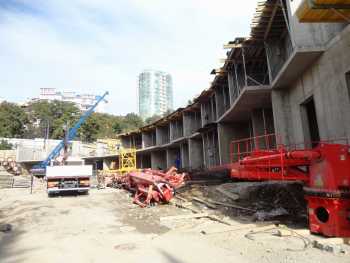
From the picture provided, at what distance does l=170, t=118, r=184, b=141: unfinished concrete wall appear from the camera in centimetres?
3788

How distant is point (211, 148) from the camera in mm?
26750

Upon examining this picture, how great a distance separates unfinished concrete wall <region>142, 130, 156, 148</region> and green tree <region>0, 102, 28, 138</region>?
50.9m

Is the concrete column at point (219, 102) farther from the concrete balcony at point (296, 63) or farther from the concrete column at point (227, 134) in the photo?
the concrete balcony at point (296, 63)

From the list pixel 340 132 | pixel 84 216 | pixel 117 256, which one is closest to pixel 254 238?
pixel 117 256

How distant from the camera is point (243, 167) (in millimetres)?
9117

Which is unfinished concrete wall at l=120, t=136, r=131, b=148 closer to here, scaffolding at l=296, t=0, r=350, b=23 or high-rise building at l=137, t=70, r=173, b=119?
scaffolding at l=296, t=0, r=350, b=23

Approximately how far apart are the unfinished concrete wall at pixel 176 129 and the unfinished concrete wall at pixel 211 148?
9720mm

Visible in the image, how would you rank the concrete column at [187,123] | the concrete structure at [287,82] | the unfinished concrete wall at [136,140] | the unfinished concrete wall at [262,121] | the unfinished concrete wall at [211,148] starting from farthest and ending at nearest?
the unfinished concrete wall at [136,140] < the concrete column at [187,123] < the unfinished concrete wall at [211,148] < the unfinished concrete wall at [262,121] < the concrete structure at [287,82]

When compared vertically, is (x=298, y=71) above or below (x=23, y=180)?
above

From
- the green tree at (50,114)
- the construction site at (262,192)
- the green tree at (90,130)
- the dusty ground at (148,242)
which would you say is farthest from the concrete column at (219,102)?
the green tree at (50,114)

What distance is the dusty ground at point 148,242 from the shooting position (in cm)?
573

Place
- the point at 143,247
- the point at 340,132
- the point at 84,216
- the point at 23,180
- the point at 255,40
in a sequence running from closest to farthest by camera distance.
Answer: the point at 143,247 → the point at 340,132 → the point at 84,216 → the point at 255,40 → the point at 23,180

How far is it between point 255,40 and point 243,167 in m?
8.72

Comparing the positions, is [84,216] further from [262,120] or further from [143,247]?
[262,120]
